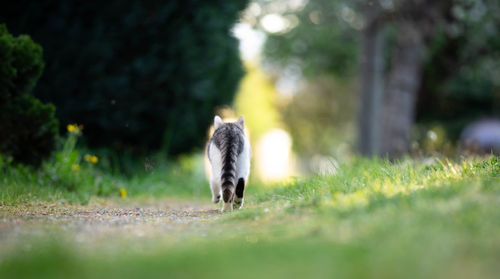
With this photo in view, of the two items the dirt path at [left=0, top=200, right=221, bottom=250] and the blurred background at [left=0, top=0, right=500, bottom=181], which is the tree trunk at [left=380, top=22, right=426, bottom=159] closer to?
the blurred background at [left=0, top=0, right=500, bottom=181]

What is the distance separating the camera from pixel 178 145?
10656mm

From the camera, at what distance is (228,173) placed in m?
5.27

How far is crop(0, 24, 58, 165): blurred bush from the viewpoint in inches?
247

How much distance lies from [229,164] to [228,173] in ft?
0.35

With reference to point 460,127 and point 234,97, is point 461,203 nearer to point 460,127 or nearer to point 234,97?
point 234,97

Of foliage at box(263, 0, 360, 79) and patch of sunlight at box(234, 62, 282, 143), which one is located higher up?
patch of sunlight at box(234, 62, 282, 143)

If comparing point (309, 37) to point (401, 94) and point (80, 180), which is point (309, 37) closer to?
point (401, 94)

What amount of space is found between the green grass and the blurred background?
2.32 metres

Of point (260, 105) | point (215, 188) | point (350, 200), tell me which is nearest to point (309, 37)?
point (215, 188)

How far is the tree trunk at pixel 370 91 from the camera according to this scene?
13.4 m

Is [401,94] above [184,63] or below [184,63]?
above

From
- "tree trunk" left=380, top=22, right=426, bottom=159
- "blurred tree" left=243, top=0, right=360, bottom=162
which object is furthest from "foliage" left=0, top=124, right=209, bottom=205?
"tree trunk" left=380, top=22, right=426, bottom=159

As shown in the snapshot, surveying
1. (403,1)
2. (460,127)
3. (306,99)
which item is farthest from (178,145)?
(306,99)

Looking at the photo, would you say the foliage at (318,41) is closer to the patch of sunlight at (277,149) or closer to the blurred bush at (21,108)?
the blurred bush at (21,108)
